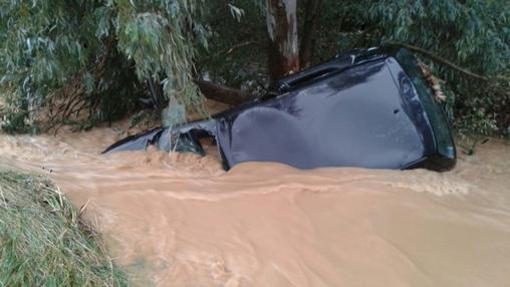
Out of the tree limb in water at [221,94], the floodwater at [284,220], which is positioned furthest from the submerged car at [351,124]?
the tree limb in water at [221,94]

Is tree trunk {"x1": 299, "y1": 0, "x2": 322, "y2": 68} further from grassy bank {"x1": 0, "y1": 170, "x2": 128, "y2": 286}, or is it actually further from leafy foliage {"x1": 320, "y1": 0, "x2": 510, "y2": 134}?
grassy bank {"x1": 0, "y1": 170, "x2": 128, "y2": 286}

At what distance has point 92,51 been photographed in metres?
4.77

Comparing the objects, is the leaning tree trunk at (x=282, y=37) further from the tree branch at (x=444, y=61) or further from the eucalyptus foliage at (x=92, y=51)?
the eucalyptus foliage at (x=92, y=51)

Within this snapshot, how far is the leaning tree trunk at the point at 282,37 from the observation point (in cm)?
539

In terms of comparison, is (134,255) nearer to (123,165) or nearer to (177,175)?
(177,175)

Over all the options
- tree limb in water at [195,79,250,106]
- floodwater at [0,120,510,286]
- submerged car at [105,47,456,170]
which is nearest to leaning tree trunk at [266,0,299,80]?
tree limb in water at [195,79,250,106]

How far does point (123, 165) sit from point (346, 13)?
323 cm

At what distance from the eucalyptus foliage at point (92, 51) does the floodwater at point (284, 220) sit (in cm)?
79

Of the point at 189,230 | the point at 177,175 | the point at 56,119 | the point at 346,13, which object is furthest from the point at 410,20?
the point at 56,119

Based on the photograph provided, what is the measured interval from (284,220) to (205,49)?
241 cm

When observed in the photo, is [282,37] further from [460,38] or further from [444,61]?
[460,38]

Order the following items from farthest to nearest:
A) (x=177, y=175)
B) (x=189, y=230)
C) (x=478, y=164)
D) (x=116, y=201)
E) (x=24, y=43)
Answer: (x=478, y=164) < (x=24, y=43) < (x=177, y=175) < (x=116, y=201) < (x=189, y=230)

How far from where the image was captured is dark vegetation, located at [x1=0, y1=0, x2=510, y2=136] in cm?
391

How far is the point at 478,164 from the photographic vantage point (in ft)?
15.9
